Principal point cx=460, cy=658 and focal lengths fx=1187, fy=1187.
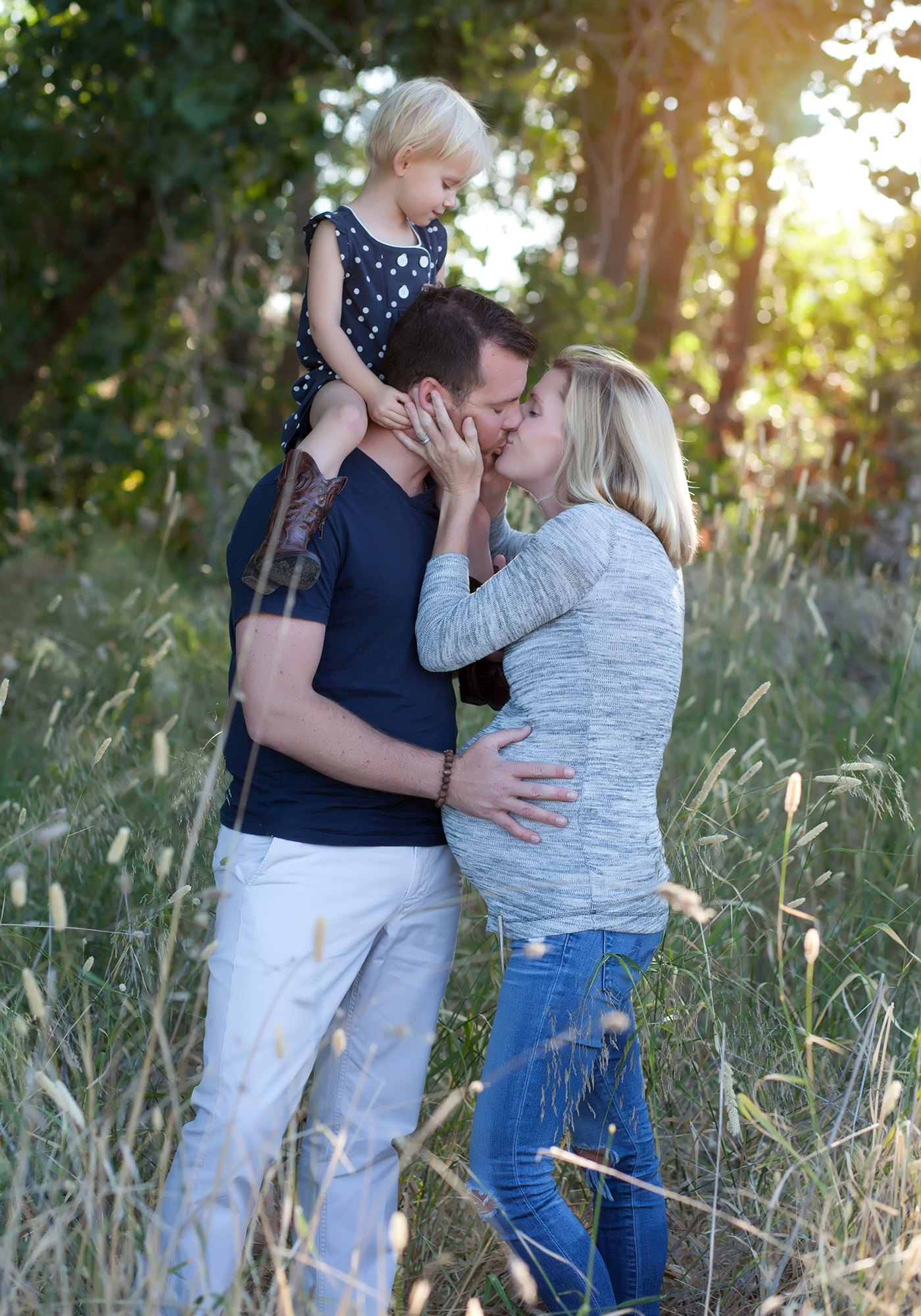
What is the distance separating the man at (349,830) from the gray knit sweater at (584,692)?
0.17 feet

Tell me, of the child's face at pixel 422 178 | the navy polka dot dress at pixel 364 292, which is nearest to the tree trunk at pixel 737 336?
the child's face at pixel 422 178

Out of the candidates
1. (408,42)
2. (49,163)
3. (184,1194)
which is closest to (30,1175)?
(184,1194)

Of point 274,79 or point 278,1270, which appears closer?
point 278,1270

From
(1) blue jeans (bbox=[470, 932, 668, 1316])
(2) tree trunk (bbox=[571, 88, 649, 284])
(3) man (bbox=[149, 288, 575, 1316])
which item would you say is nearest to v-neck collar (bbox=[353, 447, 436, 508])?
(3) man (bbox=[149, 288, 575, 1316])

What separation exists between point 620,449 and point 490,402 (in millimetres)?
279

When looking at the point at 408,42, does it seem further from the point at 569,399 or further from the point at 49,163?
the point at 569,399

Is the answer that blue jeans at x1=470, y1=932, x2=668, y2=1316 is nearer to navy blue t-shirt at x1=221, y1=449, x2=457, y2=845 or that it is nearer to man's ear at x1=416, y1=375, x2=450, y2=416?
navy blue t-shirt at x1=221, y1=449, x2=457, y2=845

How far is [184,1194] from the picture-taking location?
1.52m

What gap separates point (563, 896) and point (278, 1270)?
72 cm

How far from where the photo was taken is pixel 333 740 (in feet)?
6.33

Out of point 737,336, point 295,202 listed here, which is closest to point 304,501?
point 295,202

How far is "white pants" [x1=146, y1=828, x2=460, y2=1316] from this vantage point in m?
1.77

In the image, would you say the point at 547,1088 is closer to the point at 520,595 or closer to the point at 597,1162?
the point at 597,1162

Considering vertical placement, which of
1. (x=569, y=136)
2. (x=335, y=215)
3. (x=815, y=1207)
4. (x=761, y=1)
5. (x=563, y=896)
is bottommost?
(x=815, y=1207)
